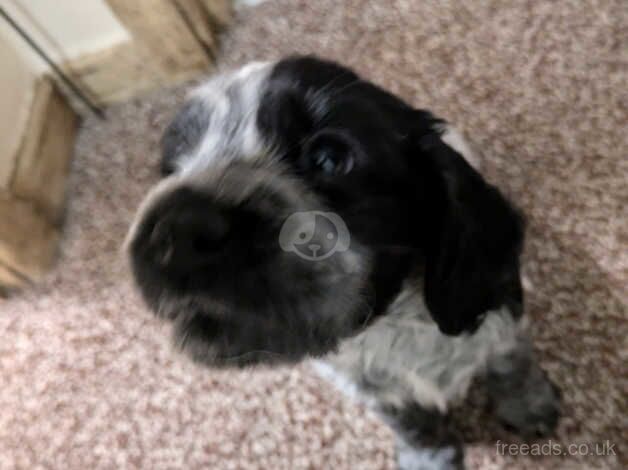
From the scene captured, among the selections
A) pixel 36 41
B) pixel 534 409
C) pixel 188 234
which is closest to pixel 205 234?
pixel 188 234

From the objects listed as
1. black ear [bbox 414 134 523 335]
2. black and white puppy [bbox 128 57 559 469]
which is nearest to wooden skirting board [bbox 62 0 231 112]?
black and white puppy [bbox 128 57 559 469]

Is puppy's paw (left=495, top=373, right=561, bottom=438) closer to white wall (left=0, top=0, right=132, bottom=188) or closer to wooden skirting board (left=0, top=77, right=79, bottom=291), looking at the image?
wooden skirting board (left=0, top=77, right=79, bottom=291)

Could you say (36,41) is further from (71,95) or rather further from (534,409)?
(534,409)

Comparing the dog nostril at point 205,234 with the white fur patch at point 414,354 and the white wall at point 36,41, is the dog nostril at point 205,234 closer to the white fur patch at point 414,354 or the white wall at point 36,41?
the white fur patch at point 414,354

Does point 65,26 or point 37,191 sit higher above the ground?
point 65,26

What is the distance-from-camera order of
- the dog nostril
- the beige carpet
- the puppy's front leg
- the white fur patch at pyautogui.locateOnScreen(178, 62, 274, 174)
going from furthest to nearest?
the beige carpet < the puppy's front leg < the white fur patch at pyautogui.locateOnScreen(178, 62, 274, 174) < the dog nostril

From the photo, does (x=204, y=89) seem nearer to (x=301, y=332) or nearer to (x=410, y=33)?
(x=301, y=332)
